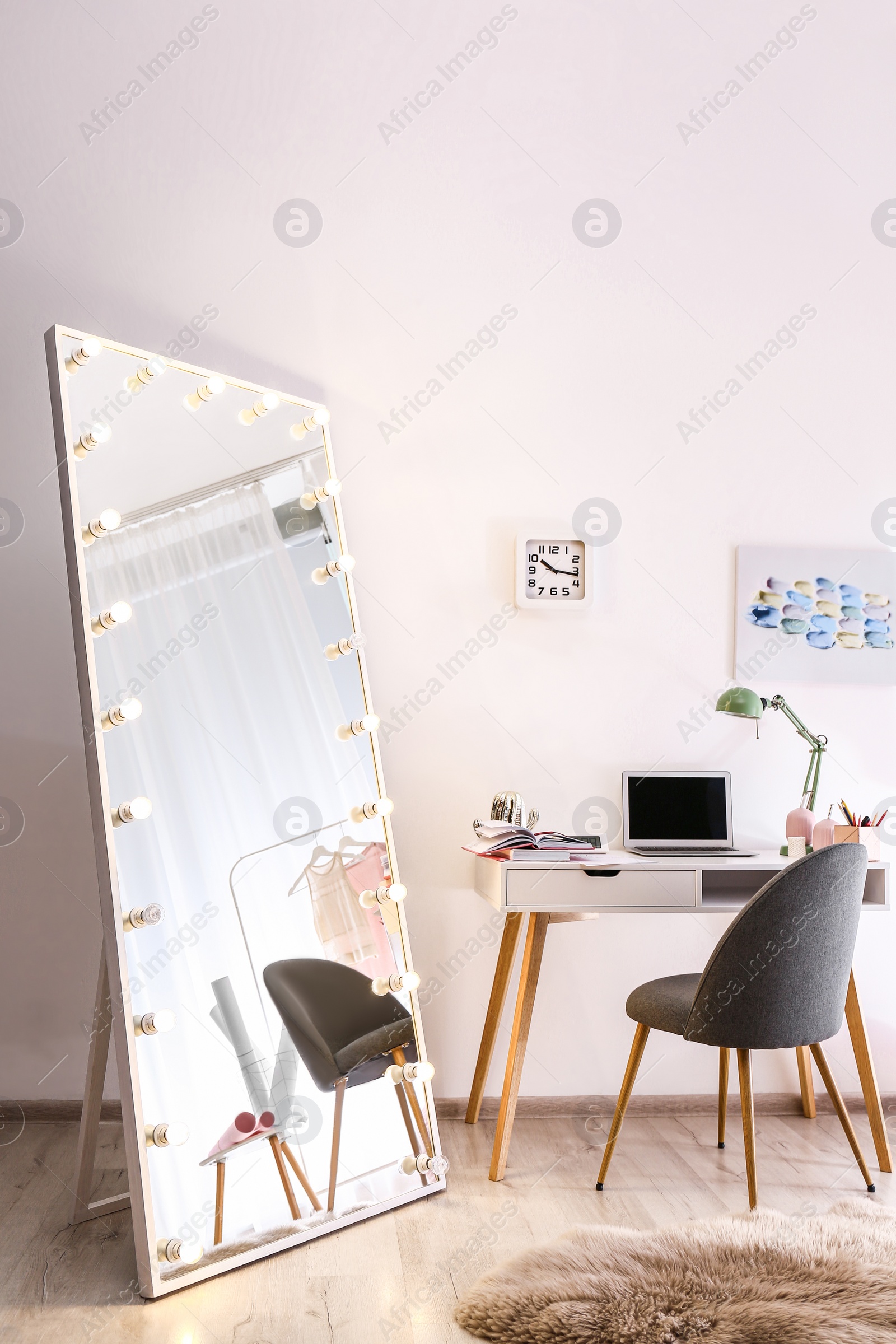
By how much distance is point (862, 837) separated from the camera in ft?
8.87

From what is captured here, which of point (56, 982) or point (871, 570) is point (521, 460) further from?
point (56, 982)

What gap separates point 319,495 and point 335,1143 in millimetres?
1553

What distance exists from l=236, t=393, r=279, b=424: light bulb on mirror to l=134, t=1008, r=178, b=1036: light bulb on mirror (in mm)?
1393

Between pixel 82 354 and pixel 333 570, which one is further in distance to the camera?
pixel 333 570

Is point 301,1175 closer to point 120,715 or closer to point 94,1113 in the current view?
point 94,1113

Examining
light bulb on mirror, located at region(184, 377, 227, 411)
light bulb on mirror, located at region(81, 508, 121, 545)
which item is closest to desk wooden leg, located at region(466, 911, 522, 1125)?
light bulb on mirror, located at region(81, 508, 121, 545)

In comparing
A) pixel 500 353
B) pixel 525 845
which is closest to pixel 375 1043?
pixel 525 845

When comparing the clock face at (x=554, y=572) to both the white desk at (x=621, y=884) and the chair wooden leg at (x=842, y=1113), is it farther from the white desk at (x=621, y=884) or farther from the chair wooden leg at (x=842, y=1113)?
the chair wooden leg at (x=842, y=1113)

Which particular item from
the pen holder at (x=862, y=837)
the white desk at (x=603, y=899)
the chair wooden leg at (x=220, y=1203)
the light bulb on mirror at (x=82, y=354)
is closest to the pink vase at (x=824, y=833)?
the pen holder at (x=862, y=837)

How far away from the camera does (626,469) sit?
9.34 feet

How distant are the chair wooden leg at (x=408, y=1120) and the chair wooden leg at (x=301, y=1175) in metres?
0.28

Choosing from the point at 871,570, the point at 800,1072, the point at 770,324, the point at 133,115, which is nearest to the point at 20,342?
the point at 133,115

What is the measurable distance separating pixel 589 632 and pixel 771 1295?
168cm

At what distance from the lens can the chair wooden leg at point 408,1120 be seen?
7.20 feet
